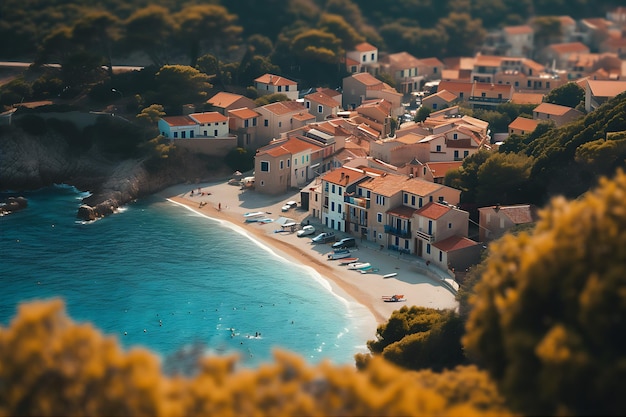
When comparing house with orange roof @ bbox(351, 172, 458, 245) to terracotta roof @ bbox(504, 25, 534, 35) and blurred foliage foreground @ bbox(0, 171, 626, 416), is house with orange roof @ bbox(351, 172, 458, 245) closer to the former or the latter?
blurred foliage foreground @ bbox(0, 171, 626, 416)

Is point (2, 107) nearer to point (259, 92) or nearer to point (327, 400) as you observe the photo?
point (259, 92)

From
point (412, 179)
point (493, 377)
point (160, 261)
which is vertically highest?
point (493, 377)

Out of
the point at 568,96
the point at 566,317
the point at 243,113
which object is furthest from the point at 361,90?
the point at 566,317

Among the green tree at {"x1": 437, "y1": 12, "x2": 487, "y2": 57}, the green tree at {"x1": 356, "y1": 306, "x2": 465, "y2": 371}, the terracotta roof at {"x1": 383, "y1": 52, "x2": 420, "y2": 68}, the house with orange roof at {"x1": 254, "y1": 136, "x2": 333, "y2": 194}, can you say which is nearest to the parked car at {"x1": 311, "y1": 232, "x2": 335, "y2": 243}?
the house with orange roof at {"x1": 254, "y1": 136, "x2": 333, "y2": 194}

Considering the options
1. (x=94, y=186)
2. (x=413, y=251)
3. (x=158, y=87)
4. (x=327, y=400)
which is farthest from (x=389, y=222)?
(x=327, y=400)

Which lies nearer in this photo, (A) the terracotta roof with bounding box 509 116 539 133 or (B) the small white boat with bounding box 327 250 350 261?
(B) the small white boat with bounding box 327 250 350 261

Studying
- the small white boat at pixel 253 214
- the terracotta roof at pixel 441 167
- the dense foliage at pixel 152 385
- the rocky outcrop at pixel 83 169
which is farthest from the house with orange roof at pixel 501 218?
the dense foliage at pixel 152 385
